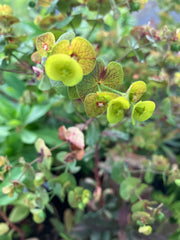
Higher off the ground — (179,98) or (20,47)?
(20,47)

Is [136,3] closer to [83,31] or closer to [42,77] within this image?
[83,31]

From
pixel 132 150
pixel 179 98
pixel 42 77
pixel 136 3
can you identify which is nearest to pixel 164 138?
pixel 132 150

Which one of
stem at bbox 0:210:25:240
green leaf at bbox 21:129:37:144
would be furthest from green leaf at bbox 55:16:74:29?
stem at bbox 0:210:25:240

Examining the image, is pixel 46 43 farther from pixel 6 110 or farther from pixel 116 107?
pixel 6 110

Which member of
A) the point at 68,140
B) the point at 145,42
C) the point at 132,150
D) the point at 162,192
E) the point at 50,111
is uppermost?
the point at 145,42

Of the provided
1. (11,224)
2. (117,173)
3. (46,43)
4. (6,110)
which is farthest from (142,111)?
(6,110)

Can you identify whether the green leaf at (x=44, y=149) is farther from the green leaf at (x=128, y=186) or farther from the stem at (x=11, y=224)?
the stem at (x=11, y=224)

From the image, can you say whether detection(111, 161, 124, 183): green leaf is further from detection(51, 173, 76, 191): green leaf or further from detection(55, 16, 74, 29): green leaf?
detection(55, 16, 74, 29): green leaf
